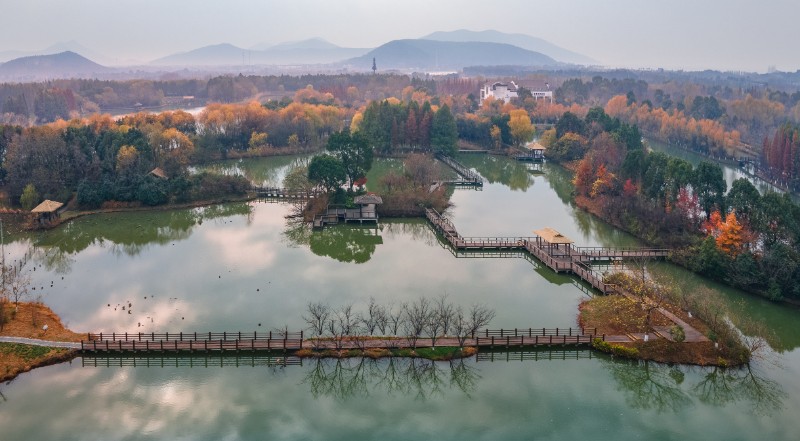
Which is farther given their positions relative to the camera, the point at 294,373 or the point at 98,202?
the point at 98,202

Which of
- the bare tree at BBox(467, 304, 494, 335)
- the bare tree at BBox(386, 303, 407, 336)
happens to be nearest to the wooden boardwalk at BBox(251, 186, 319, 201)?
the bare tree at BBox(386, 303, 407, 336)

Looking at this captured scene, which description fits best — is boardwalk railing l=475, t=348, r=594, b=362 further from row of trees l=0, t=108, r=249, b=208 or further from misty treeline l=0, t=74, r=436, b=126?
misty treeline l=0, t=74, r=436, b=126

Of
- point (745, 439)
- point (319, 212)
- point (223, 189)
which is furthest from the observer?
point (223, 189)

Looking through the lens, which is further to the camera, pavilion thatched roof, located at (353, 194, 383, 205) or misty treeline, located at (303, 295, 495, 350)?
pavilion thatched roof, located at (353, 194, 383, 205)

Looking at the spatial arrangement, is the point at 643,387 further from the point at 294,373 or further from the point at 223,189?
the point at 223,189

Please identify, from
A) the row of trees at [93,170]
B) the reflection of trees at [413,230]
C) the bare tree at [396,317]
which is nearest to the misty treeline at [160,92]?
the row of trees at [93,170]

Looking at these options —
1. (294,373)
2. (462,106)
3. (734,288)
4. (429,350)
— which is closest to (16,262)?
(294,373)
